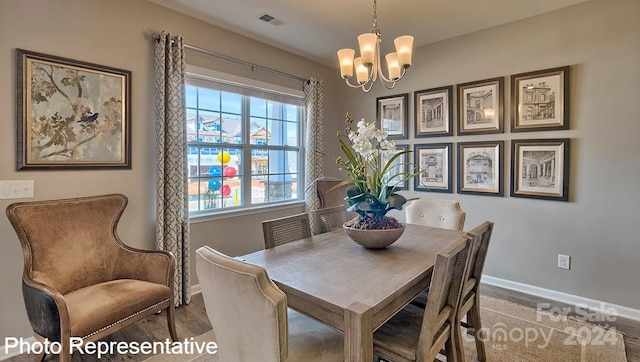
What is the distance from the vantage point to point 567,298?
286 centimetres

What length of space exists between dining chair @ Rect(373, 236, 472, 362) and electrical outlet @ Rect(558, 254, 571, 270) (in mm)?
1948

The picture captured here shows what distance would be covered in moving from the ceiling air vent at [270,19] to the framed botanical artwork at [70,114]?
131 centimetres

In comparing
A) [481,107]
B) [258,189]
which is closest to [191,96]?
[258,189]

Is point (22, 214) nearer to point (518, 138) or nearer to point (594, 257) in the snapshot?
point (518, 138)

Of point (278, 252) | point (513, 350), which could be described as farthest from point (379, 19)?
point (513, 350)

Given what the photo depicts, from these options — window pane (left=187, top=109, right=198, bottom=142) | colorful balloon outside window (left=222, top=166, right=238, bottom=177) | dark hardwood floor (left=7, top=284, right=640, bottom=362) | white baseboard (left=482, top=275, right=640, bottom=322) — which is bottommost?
dark hardwood floor (left=7, top=284, right=640, bottom=362)

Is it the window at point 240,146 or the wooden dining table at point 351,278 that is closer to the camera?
the wooden dining table at point 351,278

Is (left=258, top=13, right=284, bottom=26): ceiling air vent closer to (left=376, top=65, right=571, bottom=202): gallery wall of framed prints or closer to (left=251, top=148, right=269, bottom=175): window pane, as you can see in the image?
(left=251, top=148, right=269, bottom=175): window pane

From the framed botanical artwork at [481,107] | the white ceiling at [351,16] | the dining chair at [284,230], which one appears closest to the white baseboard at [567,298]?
the framed botanical artwork at [481,107]

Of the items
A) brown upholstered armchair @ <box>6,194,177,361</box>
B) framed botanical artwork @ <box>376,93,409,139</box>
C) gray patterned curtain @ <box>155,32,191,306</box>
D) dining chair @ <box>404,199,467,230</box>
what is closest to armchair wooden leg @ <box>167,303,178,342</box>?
brown upholstered armchair @ <box>6,194,177,361</box>

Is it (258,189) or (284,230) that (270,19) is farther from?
(284,230)

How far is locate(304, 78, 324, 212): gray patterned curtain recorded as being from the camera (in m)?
4.04

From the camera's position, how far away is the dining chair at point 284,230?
77.9 inches

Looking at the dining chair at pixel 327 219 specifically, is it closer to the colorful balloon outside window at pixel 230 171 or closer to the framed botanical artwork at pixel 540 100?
the colorful balloon outside window at pixel 230 171
